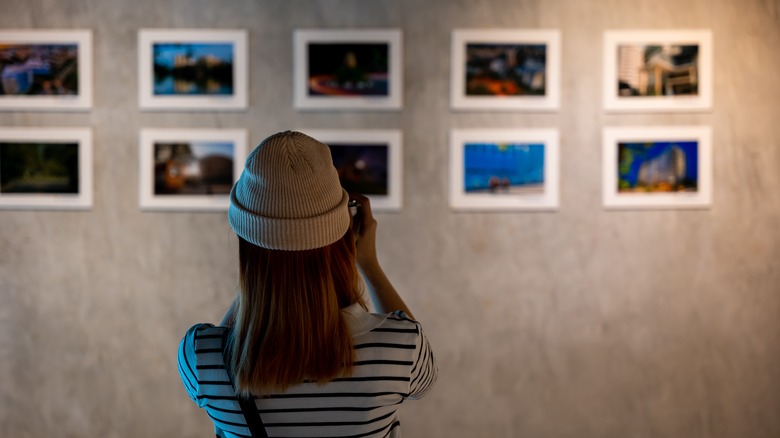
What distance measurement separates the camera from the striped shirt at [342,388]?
1284 millimetres

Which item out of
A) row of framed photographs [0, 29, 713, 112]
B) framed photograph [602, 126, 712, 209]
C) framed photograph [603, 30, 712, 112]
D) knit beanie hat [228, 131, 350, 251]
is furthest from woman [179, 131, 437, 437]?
framed photograph [603, 30, 712, 112]

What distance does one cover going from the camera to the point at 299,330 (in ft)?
4.06

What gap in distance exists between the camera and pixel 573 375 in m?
3.46

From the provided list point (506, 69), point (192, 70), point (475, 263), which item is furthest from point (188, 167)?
point (506, 69)

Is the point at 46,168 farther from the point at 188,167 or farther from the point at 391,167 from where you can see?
the point at 391,167

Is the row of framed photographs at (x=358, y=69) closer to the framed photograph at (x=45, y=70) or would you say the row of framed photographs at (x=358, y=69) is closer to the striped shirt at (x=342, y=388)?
the framed photograph at (x=45, y=70)

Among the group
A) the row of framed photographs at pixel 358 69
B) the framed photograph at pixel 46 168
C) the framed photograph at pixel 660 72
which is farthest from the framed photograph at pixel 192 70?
the framed photograph at pixel 660 72

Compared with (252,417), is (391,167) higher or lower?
higher

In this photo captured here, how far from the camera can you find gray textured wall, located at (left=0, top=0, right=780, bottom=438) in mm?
3418

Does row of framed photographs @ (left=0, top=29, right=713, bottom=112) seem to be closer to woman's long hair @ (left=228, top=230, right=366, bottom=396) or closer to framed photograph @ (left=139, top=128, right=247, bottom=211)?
framed photograph @ (left=139, top=128, right=247, bottom=211)

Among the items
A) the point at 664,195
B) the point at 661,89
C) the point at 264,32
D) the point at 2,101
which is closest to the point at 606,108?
the point at 661,89

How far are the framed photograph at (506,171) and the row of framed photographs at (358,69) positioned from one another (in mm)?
157

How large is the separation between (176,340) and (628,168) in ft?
7.92

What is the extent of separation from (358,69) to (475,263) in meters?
1.12
